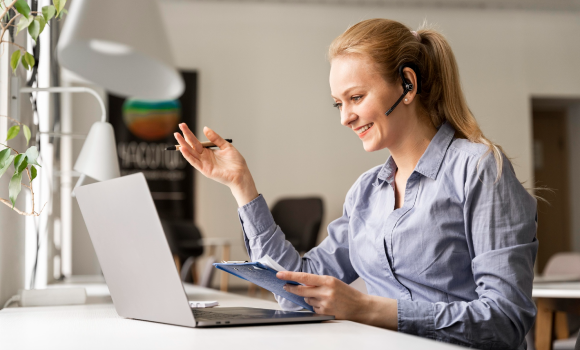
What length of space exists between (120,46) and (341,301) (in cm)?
78

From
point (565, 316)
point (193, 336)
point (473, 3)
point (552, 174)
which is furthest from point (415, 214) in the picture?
point (552, 174)

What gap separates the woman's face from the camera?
47.9 inches

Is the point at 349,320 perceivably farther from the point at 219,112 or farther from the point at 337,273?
Result: the point at 219,112

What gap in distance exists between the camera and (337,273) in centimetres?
136

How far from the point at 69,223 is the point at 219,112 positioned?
8.67 ft

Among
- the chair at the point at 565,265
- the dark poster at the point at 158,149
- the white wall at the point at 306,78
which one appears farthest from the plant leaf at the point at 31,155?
the white wall at the point at 306,78

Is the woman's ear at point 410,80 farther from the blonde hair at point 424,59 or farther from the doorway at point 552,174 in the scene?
the doorway at point 552,174

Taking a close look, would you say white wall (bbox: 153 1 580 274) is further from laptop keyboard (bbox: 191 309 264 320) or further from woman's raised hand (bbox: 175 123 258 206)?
laptop keyboard (bbox: 191 309 264 320)

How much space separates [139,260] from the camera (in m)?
0.84

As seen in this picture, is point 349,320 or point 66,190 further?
point 66,190

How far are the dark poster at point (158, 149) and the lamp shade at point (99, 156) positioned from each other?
461 centimetres

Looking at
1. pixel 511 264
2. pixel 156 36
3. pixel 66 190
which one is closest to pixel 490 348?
pixel 511 264

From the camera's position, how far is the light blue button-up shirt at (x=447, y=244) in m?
0.97

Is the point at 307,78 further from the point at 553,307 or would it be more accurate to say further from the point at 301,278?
the point at 301,278
